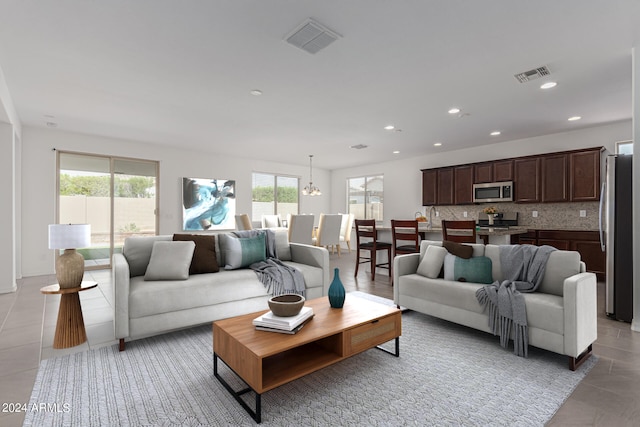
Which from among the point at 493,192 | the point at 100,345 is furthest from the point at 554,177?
the point at 100,345

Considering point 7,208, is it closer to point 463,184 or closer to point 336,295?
point 336,295

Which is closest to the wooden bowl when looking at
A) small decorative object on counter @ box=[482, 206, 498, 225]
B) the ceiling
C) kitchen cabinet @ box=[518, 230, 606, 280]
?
the ceiling

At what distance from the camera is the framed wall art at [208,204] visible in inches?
275

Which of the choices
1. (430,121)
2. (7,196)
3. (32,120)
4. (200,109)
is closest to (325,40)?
(200,109)

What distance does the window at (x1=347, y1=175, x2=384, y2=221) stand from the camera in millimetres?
8750

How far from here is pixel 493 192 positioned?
6098mm

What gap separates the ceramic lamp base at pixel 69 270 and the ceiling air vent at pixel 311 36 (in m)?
2.61

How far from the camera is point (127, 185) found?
629 cm

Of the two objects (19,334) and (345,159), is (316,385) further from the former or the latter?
(345,159)

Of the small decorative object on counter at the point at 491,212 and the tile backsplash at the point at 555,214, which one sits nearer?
the tile backsplash at the point at 555,214

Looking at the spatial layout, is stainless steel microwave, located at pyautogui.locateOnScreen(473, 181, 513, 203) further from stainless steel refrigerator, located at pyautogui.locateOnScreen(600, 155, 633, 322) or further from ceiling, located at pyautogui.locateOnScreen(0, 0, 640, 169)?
stainless steel refrigerator, located at pyautogui.locateOnScreen(600, 155, 633, 322)

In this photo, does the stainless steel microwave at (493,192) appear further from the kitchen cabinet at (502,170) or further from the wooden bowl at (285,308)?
the wooden bowl at (285,308)

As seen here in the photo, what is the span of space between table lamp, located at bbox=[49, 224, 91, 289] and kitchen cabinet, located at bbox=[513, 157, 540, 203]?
661 cm

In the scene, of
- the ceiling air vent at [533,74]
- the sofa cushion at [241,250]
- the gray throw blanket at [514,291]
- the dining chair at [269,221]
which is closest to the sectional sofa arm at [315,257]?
the sofa cushion at [241,250]
